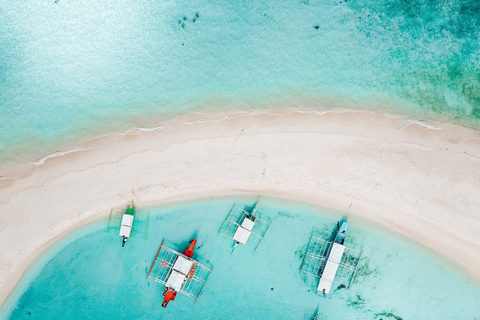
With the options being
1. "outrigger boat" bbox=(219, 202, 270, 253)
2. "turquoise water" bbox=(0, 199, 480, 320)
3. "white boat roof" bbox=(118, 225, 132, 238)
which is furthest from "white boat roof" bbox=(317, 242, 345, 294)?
"white boat roof" bbox=(118, 225, 132, 238)

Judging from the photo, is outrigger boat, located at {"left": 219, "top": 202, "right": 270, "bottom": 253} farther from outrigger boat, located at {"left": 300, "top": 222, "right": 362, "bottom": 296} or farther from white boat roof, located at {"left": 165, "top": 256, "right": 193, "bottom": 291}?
outrigger boat, located at {"left": 300, "top": 222, "right": 362, "bottom": 296}

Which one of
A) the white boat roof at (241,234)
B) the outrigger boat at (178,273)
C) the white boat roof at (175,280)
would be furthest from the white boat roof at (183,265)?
the white boat roof at (241,234)

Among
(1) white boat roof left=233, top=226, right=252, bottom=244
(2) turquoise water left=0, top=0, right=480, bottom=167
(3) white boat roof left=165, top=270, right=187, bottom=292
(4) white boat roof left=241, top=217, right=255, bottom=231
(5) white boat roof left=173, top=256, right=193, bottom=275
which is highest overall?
(2) turquoise water left=0, top=0, right=480, bottom=167

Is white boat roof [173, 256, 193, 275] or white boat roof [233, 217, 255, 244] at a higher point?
white boat roof [233, 217, 255, 244]

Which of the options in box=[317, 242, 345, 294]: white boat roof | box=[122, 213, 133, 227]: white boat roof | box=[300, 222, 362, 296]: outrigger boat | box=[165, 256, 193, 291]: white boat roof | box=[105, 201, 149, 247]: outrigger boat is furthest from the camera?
box=[105, 201, 149, 247]: outrigger boat

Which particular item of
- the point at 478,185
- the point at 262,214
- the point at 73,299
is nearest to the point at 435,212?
the point at 478,185

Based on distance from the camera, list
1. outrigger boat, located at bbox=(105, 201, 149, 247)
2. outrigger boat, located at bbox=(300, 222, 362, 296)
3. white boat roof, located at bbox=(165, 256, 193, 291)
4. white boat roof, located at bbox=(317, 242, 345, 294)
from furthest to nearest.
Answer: outrigger boat, located at bbox=(105, 201, 149, 247), outrigger boat, located at bbox=(300, 222, 362, 296), white boat roof, located at bbox=(165, 256, 193, 291), white boat roof, located at bbox=(317, 242, 345, 294)
